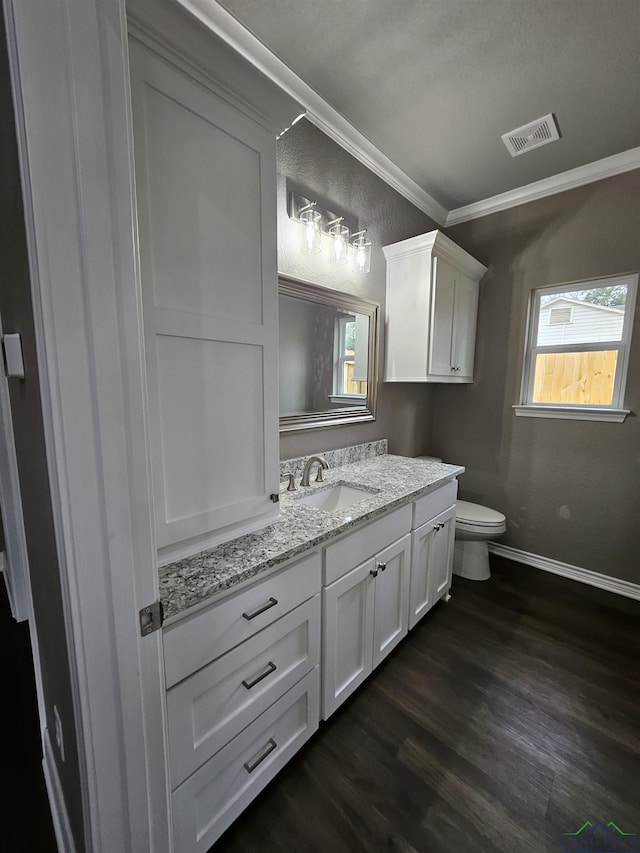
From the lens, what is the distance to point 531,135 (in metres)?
1.92

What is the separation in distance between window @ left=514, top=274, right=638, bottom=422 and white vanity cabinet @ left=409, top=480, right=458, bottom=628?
1145 mm

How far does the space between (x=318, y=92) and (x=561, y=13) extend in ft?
3.22

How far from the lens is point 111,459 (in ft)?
1.89

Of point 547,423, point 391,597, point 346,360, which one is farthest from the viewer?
point 547,423

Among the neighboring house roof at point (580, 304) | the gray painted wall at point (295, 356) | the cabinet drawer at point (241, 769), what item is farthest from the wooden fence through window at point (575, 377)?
the cabinet drawer at point (241, 769)

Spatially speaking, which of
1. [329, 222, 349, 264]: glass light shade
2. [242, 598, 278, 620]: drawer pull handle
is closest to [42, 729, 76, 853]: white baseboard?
[242, 598, 278, 620]: drawer pull handle

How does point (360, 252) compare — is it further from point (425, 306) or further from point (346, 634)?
point (346, 634)

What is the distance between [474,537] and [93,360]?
2447 mm

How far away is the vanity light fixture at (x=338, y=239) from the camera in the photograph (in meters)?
1.86

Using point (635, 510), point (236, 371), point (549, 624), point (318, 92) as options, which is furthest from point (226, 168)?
point (635, 510)

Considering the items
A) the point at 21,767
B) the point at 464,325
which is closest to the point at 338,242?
the point at 464,325

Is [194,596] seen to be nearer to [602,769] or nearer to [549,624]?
[602,769]

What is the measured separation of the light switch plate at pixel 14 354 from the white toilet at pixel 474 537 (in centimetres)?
234

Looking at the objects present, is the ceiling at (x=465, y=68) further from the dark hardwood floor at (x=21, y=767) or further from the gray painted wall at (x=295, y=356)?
the dark hardwood floor at (x=21, y=767)
